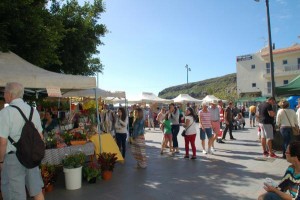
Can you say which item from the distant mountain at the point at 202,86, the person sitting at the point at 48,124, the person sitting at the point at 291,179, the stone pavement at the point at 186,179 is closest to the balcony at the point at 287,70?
the stone pavement at the point at 186,179

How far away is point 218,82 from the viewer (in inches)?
4449

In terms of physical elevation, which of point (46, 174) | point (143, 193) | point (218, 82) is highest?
point (218, 82)

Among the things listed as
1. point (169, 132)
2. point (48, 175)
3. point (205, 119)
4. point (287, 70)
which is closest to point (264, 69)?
point (287, 70)

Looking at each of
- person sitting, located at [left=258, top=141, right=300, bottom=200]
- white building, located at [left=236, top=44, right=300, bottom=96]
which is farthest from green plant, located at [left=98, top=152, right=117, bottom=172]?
white building, located at [left=236, top=44, right=300, bottom=96]

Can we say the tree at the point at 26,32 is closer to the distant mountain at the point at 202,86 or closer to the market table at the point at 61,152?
the market table at the point at 61,152

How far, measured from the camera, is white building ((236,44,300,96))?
139 ft

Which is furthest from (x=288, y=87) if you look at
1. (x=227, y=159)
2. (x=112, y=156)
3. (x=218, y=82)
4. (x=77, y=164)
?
(x=218, y=82)

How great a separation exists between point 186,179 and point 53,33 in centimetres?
499

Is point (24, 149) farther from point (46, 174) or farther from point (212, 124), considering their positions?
point (212, 124)

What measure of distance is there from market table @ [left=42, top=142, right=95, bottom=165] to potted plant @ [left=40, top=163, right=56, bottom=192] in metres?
0.20

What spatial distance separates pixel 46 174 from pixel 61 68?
562cm

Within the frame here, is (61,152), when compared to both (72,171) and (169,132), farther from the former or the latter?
(169,132)

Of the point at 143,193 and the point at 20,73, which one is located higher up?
the point at 20,73

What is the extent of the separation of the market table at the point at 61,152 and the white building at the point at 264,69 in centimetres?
4079
